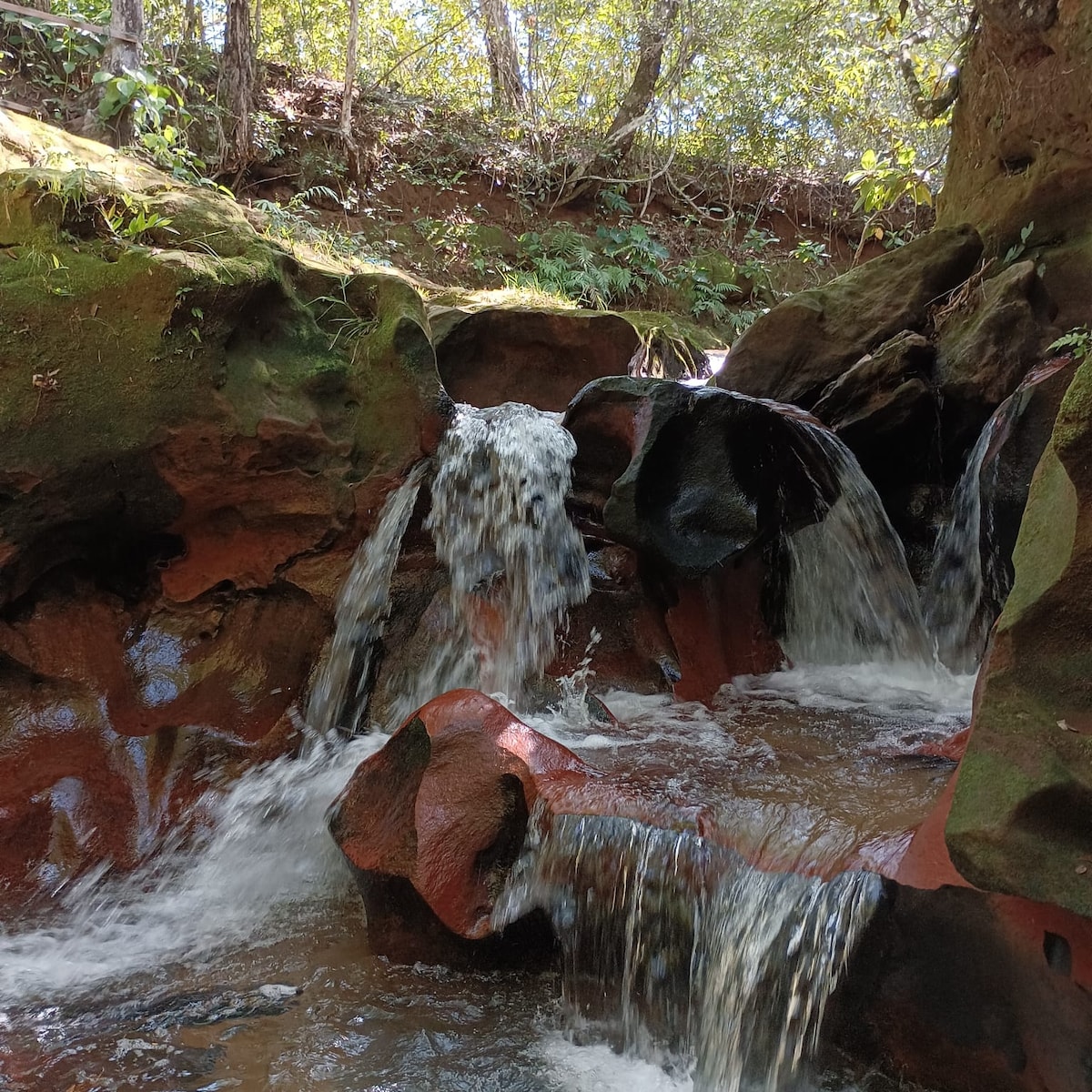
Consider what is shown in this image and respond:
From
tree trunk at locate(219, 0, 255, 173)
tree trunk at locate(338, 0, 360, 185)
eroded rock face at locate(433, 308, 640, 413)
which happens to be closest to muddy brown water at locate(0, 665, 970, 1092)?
eroded rock face at locate(433, 308, 640, 413)

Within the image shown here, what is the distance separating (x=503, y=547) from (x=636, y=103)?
10.2m

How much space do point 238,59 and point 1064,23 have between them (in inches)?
321

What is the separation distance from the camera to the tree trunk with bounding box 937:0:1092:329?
17.7ft

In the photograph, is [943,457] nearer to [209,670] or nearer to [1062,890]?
[1062,890]

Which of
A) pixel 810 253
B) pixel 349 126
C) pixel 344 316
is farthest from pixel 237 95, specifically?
pixel 810 253

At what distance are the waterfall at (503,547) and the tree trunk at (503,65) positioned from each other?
9.48m

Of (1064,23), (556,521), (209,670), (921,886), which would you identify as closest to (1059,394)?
(1064,23)

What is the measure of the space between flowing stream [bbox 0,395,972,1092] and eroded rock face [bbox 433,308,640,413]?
10.5 feet

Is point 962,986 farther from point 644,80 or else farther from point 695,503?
point 644,80

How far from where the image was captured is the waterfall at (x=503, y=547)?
4.71 m

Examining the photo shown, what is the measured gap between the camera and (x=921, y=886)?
233cm

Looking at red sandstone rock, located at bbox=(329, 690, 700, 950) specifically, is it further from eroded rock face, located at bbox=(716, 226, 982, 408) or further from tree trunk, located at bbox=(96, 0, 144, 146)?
tree trunk, located at bbox=(96, 0, 144, 146)

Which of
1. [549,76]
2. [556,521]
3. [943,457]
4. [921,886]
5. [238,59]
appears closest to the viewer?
[921,886]

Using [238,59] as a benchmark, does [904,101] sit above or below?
above
